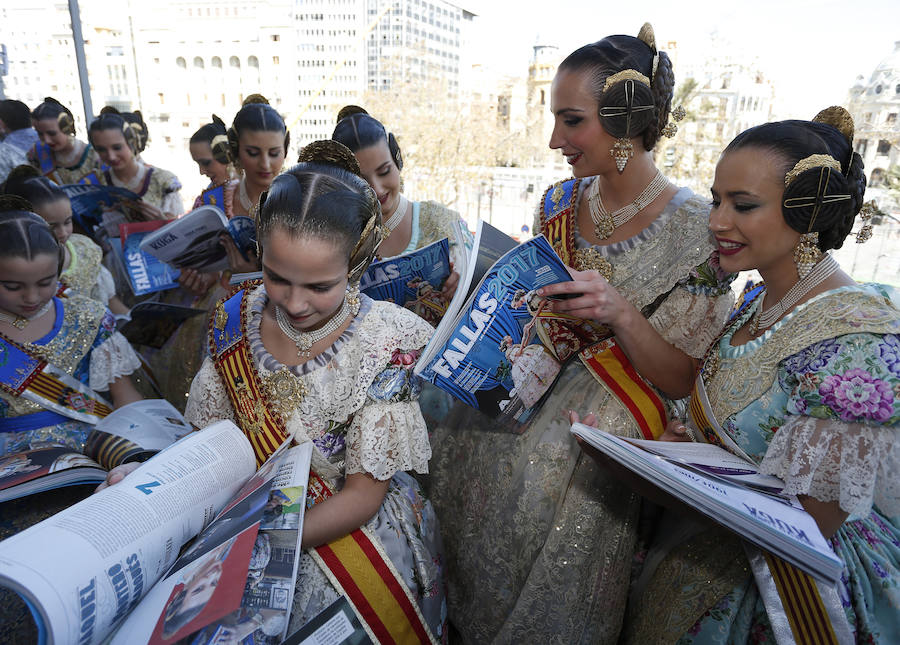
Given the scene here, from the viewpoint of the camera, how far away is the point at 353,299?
1252 mm

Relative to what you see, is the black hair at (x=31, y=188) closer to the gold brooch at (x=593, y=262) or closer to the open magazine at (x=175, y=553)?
the open magazine at (x=175, y=553)

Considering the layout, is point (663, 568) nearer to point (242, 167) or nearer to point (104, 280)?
point (242, 167)

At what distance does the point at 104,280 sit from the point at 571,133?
7.59 ft

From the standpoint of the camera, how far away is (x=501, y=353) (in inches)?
48.1

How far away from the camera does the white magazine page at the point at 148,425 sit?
139cm

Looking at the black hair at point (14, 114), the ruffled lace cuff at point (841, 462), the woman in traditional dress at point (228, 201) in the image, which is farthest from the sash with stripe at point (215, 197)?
the black hair at point (14, 114)

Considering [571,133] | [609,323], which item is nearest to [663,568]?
[609,323]

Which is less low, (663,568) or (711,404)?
(711,404)

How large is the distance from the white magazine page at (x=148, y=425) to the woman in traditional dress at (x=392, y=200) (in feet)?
2.94

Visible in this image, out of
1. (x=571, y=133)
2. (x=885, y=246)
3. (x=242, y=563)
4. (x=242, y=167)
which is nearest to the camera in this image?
(x=242, y=563)

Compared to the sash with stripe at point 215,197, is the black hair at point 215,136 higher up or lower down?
higher up

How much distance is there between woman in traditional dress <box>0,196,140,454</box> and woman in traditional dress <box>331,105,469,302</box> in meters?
0.98

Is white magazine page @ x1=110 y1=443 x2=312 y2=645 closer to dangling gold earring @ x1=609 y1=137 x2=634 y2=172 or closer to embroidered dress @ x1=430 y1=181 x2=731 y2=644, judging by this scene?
embroidered dress @ x1=430 y1=181 x2=731 y2=644

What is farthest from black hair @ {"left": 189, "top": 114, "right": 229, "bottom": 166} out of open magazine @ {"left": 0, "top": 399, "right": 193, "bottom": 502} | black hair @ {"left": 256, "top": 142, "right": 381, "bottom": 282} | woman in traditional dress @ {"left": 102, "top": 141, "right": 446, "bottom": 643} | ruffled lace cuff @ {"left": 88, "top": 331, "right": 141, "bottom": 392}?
black hair @ {"left": 256, "top": 142, "right": 381, "bottom": 282}
